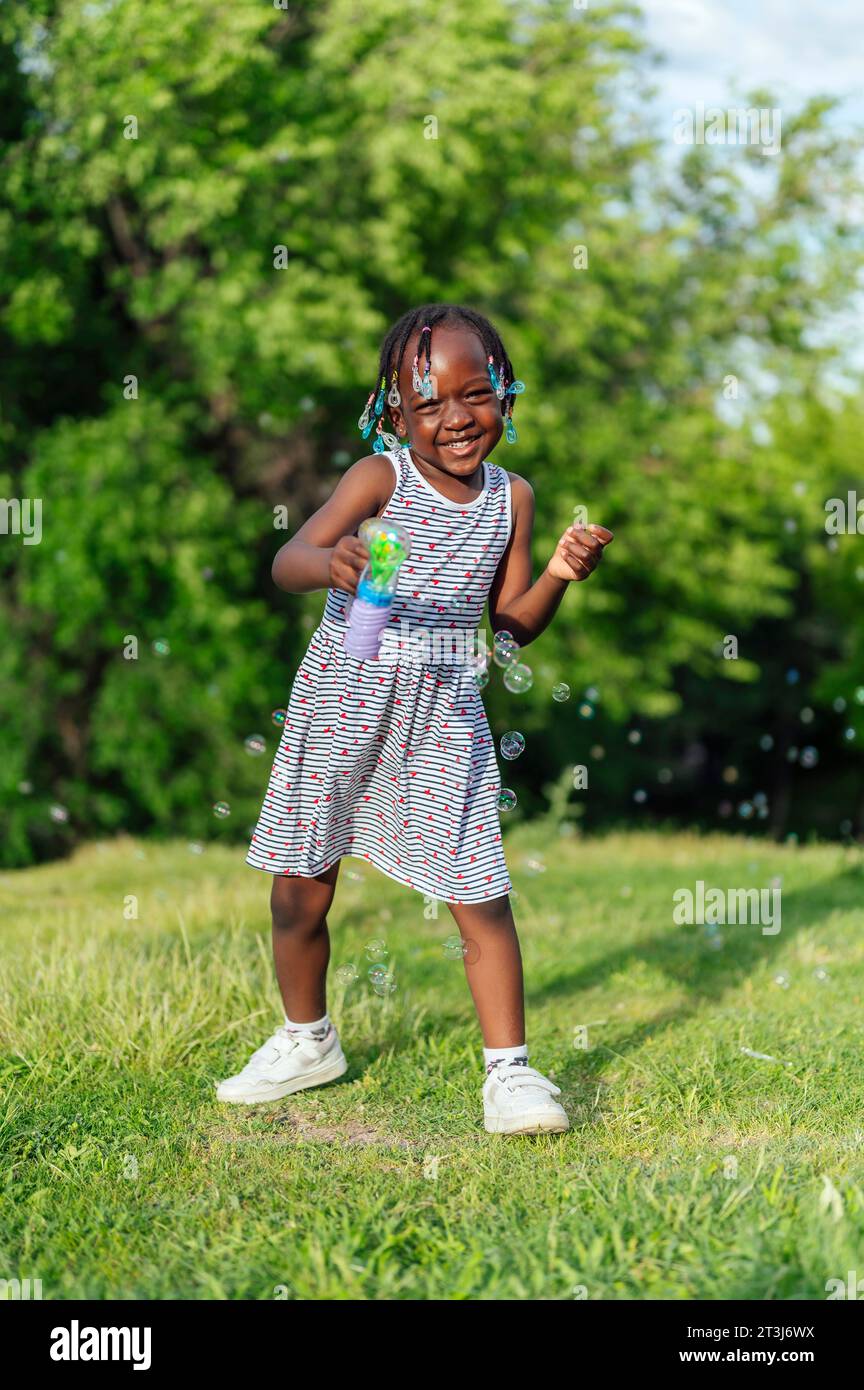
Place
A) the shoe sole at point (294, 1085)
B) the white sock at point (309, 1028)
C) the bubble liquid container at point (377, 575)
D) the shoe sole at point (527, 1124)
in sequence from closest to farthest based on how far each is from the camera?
the bubble liquid container at point (377, 575), the shoe sole at point (527, 1124), the shoe sole at point (294, 1085), the white sock at point (309, 1028)

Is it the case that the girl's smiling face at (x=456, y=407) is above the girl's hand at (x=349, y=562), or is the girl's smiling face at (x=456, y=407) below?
above

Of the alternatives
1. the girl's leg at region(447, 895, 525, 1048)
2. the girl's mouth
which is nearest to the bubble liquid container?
the girl's mouth

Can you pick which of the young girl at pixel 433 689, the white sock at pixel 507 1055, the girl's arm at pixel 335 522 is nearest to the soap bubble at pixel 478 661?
the young girl at pixel 433 689

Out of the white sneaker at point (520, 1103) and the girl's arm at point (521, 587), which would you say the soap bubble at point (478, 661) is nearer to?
the girl's arm at point (521, 587)

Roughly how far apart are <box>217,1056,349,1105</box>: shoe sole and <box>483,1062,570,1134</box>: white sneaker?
0.52 meters

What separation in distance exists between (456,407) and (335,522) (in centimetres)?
39

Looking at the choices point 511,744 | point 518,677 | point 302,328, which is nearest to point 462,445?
point 518,677

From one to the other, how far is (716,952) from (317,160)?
374 inches

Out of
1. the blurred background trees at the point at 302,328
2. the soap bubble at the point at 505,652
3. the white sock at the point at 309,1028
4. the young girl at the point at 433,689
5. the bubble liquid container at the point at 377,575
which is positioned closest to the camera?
the bubble liquid container at the point at 377,575

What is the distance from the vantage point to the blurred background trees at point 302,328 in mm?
11211

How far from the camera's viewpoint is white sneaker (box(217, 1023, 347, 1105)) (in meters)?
3.52

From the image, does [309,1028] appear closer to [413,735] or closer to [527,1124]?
[527,1124]

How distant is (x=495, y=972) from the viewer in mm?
3293

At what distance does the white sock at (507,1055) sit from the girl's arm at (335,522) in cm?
116
